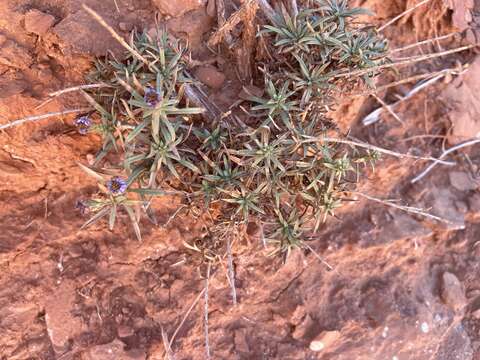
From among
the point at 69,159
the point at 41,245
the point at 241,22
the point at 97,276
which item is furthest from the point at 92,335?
the point at 241,22

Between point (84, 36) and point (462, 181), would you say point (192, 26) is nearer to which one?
point (84, 36)

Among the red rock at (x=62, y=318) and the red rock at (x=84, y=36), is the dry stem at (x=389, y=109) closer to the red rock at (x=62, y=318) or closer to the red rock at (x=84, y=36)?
the red rock at (x=84, y=36)

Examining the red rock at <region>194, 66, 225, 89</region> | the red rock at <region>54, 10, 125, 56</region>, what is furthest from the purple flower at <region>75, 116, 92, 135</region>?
the red rock at <region>194, 66, 225, 89</region>

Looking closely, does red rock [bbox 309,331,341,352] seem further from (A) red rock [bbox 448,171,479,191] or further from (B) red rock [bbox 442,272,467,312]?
(A) red rock [bbox 448,171,479,191]

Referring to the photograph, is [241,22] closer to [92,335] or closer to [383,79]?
[383,79]

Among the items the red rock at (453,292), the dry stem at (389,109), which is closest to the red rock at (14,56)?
the dry stem at (389,109)
